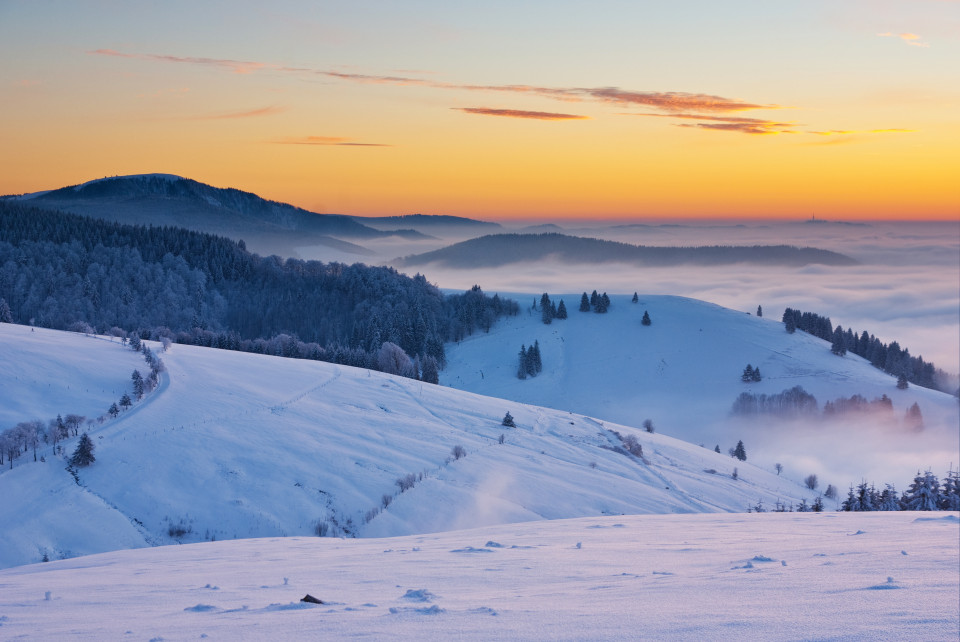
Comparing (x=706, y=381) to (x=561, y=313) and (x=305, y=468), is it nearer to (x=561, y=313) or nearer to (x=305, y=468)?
(x=561, y=313)

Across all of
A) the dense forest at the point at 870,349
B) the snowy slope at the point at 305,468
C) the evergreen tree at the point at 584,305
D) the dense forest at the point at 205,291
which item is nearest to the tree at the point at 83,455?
the snowy slope at the point at 305,468

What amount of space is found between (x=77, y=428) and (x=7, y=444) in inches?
121

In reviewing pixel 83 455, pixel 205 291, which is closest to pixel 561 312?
pixel 205 291

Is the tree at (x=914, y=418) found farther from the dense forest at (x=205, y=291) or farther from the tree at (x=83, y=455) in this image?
the tree at (x=83, y=455)

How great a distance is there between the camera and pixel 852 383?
120 meters

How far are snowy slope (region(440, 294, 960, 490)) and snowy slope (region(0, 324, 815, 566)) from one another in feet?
171

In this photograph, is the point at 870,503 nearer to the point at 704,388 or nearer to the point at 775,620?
the point at 775,620

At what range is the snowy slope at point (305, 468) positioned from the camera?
24.7 metres

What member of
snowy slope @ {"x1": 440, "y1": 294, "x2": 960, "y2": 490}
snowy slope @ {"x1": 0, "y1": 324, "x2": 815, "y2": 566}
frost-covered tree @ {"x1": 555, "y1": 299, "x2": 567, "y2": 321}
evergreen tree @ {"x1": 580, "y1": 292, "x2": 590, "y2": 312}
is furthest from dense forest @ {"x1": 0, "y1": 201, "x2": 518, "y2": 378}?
snowy slope @ {"x1": 0, "y1": 324, "x2": 815, "y2": 566}

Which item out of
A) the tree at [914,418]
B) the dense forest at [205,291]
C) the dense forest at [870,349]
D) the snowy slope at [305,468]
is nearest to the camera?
the snowy slope at [305,468]

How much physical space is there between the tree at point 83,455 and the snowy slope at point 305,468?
350 mm

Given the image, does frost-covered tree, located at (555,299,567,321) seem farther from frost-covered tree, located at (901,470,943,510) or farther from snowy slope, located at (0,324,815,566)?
frost-covered tree, located at (901,470,943,510)

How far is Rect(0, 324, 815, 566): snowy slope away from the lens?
81.1ft

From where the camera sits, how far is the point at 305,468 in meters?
29.9
